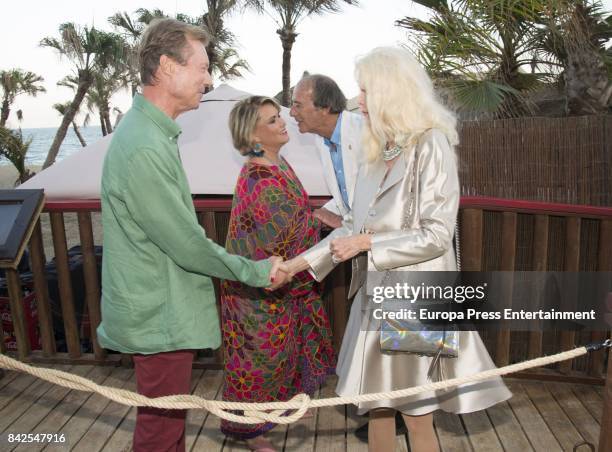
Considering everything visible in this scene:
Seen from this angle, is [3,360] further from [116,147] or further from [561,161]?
[561,161]

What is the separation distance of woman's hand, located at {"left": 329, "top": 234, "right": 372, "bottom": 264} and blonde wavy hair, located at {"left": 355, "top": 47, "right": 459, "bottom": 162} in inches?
13.5

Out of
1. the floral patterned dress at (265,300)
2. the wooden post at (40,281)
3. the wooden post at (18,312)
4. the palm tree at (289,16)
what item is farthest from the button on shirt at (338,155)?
the palm tree at (289,16)

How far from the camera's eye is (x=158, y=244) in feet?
6.16

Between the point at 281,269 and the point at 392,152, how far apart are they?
0.64m

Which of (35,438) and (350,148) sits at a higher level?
(350,148)

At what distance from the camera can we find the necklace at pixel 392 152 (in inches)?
80.0

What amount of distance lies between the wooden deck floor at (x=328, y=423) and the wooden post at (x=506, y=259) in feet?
0.59

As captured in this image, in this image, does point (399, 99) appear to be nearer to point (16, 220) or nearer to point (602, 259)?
point (602, 259)

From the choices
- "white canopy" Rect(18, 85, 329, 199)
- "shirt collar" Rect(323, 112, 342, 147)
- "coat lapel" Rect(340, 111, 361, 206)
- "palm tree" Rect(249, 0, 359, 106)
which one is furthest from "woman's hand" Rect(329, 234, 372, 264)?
"palm tree" Rect(249, 0, 359, 106)

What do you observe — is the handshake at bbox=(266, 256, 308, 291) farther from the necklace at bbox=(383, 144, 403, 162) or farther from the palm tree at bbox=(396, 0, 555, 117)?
the palm tree at bbox=(396, 0, 555, 117)

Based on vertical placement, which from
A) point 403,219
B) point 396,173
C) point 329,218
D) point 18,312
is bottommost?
point 18,312

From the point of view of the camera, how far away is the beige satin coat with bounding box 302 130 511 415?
1934mm

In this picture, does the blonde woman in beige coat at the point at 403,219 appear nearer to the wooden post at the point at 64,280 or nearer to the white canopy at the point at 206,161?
the wooden post at the point at 64,280

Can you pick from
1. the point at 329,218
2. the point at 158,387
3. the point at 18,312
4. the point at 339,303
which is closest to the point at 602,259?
the point at 339,303
